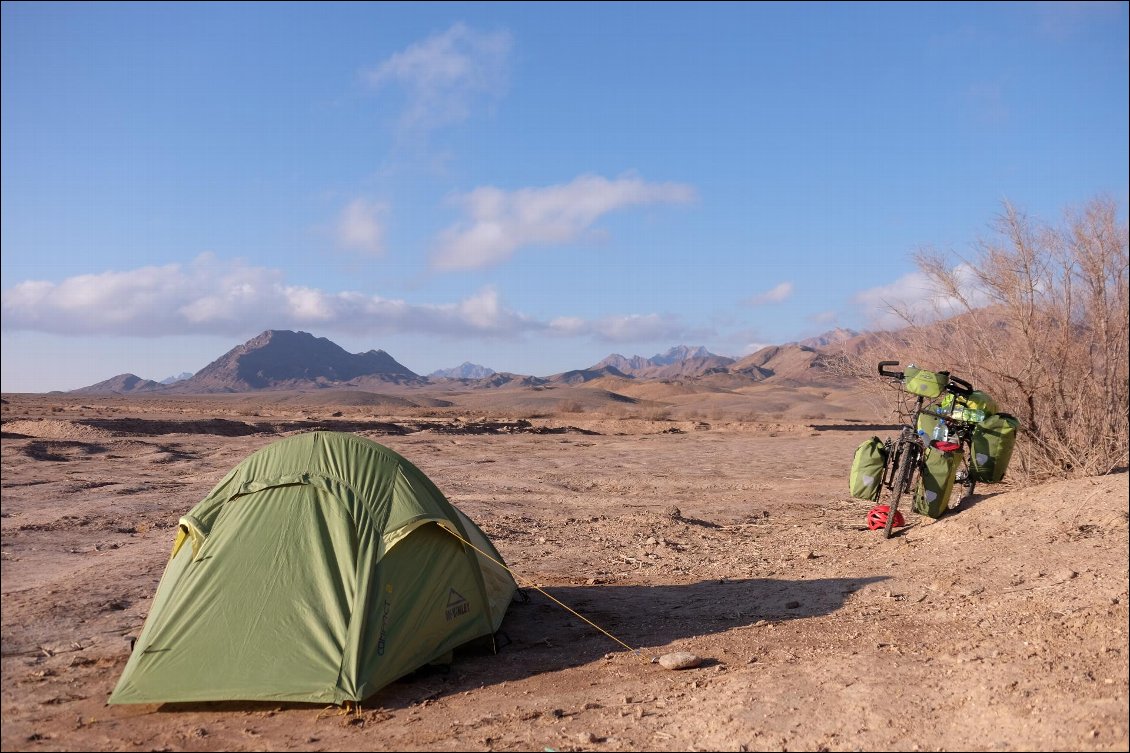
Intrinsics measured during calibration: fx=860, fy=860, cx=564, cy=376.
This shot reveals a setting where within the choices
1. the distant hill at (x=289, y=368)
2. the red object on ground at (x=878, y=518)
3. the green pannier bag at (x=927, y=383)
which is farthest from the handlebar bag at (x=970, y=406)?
the distant hill at (x=289, y=368)

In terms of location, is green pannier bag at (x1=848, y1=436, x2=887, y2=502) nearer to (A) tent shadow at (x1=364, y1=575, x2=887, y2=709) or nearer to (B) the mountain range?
(A) tent shadow at (x1=364, y1=575, x2=887, y2=709)

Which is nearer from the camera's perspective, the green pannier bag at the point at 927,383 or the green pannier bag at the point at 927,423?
the green pannier bag at the point at 927,383

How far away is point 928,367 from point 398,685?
9575 mm

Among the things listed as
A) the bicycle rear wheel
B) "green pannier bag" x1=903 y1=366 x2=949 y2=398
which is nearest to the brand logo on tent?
the bicycle rear wheel

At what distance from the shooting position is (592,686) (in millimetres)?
6473

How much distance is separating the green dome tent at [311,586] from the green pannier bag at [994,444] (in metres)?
6.39

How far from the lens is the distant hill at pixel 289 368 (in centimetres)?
15825

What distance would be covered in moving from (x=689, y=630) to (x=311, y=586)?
3490mm

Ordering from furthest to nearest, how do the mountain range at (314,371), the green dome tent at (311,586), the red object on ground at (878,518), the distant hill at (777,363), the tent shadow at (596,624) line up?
the mountain range at (314,371) → the distant hill at (777,363) → the red object on ground at (878,518) → the tent shadow at (596,624) → the green dome tent at (311,586)

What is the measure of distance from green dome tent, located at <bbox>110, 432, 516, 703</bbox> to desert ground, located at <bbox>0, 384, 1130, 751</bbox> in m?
0.21

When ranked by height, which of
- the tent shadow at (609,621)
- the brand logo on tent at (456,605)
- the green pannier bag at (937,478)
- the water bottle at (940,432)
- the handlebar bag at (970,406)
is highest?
the handlebar bag at (970,406)

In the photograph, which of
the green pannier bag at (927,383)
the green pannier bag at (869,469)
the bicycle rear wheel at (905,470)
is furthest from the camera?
the green pannier bag at (869,469)

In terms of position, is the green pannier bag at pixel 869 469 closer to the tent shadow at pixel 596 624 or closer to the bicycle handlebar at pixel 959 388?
the bicycle handlebar at pixel 959 388

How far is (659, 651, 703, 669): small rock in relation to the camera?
22.2 ft
